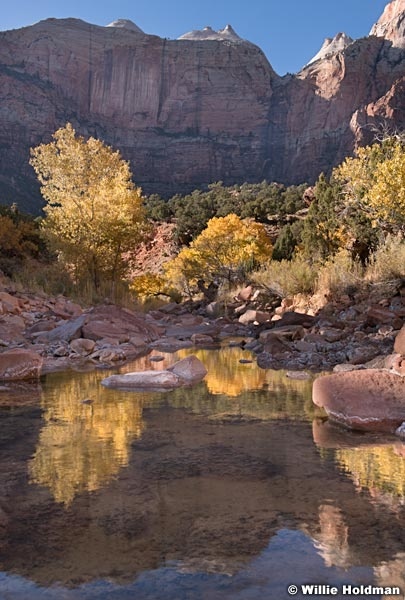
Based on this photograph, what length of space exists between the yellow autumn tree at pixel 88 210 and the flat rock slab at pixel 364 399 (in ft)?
44.1

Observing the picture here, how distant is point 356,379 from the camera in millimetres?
5398

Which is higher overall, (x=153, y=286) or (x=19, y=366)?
(x=153, y=286)

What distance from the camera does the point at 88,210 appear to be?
18.2 meters

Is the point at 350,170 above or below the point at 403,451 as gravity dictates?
above

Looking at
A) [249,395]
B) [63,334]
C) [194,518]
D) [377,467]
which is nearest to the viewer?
[194,518]

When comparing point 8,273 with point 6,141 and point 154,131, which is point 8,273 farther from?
point 154,131

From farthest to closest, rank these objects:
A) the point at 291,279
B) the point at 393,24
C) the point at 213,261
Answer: the point at 393,24, the point at 213,261, the point at 291,279

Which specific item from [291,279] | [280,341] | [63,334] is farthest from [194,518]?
[291,279]

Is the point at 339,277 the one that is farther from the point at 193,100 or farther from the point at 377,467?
the point at 193,100

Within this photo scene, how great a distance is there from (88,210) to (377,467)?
15.7m

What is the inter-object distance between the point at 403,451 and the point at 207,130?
287 feet

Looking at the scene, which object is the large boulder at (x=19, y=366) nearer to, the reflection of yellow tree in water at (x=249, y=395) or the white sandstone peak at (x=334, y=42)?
the reflection of yellow tree in water at (x=249, y=395)

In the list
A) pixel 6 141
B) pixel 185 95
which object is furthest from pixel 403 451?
pixel 185 95

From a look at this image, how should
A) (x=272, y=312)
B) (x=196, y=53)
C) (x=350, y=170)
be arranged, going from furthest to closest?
(x=196, y=53)
(x=272, y=312)
(x=350, y=170)
